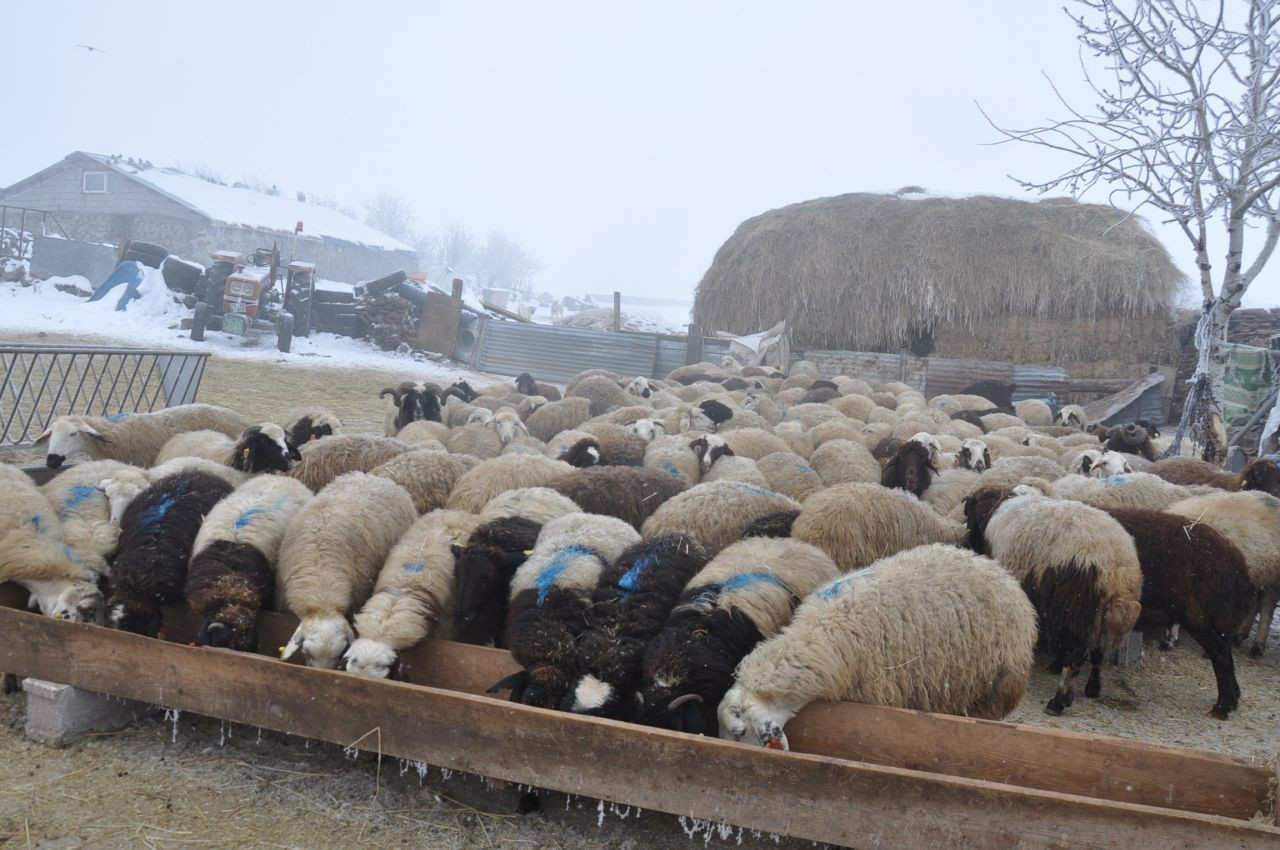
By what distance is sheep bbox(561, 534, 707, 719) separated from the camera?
3.42 metres

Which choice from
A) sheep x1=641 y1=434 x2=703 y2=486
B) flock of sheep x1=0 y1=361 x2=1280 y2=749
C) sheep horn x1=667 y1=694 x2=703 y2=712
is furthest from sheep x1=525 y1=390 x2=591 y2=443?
sheep horn x1=667 y1=694 x2=703 y2=712

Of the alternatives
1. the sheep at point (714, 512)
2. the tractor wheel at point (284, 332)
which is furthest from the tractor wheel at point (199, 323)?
the sheep at point (714, 512)

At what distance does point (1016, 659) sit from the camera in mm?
3691

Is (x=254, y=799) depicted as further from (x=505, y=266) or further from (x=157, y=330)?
(x=505, y=266)

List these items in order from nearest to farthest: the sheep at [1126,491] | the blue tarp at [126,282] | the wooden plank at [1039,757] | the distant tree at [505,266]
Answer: the wooden plank at [1039,757]
the sheep at [1126,491]
the blue tarp at [126,282]
the distant tree at [505,266]

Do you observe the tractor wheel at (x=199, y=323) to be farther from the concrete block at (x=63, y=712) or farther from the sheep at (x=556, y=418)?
the concrete block at (x=63, y=712)

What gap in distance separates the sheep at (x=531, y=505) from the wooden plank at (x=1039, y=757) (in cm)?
215

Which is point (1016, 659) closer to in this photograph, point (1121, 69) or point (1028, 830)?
point (1028, 830)

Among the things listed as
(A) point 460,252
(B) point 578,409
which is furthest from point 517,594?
(A) point 460,252

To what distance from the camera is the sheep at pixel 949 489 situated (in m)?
7.14

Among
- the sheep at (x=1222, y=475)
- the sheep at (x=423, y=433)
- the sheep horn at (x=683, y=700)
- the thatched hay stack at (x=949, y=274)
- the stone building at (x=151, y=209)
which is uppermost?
the stone building at (x=151, y=209)

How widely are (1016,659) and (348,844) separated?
2.86 metres

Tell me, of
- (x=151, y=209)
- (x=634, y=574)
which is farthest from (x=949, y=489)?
(x=151, y=209)

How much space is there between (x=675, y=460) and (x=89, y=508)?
4.44 m
